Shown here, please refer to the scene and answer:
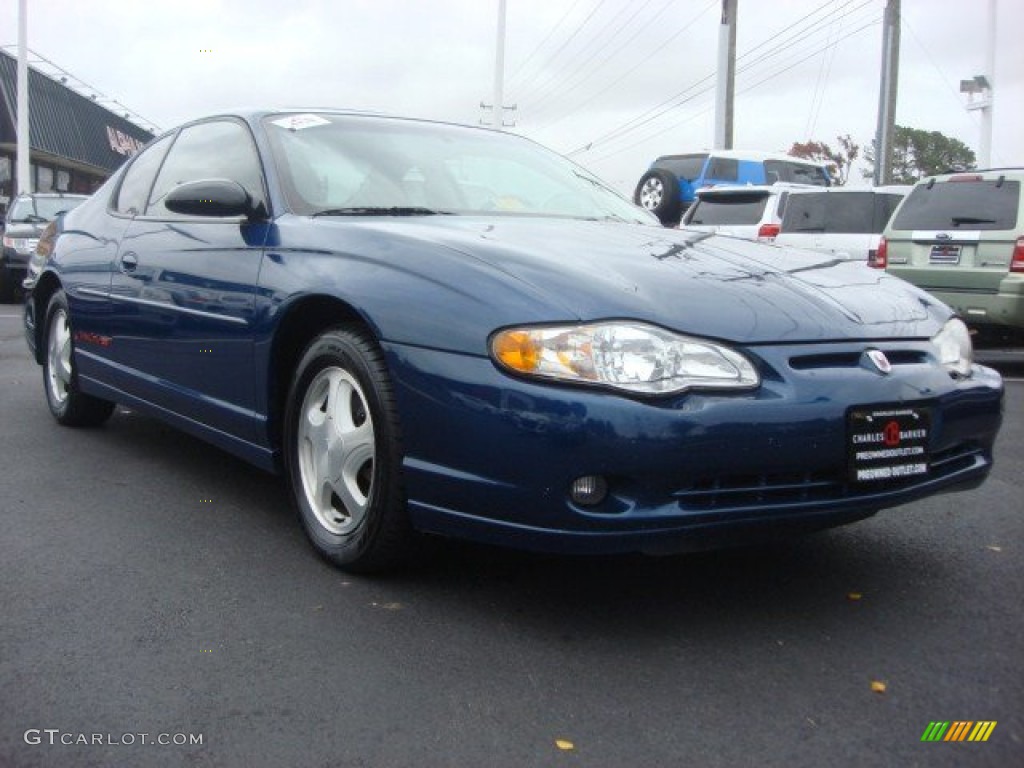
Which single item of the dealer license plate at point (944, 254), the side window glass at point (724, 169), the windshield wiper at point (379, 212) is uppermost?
the side window glass at point (724, 169)

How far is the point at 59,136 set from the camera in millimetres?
31656

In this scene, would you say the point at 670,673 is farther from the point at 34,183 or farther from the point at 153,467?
the point at 34,183

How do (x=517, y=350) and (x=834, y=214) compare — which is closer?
(x=517, y=350)

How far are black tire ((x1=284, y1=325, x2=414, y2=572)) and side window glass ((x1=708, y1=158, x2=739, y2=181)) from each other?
1559 centimetres

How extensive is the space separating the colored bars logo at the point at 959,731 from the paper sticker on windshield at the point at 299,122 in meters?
2.97

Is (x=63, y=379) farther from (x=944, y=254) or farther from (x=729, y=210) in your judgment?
(x=729, y=210)

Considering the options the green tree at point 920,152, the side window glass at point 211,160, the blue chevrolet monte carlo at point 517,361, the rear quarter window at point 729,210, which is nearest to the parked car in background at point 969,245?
the rear quarter window at point 729,210

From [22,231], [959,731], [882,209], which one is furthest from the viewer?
[22,231]

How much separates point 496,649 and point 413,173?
1.95 meters

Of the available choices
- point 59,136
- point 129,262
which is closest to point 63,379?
point 129,262

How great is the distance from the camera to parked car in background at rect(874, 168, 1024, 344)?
870 cm

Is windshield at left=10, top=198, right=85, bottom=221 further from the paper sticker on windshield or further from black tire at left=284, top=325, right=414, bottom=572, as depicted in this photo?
Result: black tire at left=284, top=325, right=414, bottom=572

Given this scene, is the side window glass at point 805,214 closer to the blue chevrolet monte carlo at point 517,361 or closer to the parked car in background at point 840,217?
the parked car in background at point 840,217

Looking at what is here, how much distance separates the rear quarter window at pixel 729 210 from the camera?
13234 millimetres
